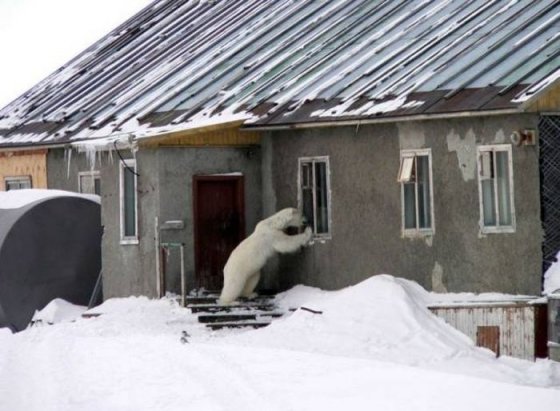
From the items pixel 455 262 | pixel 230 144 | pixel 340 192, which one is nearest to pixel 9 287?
pixel 230 144

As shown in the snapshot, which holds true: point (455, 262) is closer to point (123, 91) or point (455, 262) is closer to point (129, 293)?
point (129, 293)

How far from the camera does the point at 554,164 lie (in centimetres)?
2050

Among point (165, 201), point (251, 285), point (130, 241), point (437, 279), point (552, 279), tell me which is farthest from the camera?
point (130, 241)

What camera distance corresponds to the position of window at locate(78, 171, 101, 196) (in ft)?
93.4

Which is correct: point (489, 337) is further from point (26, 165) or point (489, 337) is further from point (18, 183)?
point (18, 183)

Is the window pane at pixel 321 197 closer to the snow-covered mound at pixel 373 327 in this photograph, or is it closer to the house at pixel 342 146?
the house at pixel 342 146

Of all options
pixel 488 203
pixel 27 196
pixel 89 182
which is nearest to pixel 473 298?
pixel 488 203

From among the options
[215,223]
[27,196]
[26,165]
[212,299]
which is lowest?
[212,299]

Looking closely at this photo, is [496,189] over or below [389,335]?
over

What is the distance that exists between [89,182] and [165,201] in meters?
4.63

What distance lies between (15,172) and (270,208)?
8.42 metres

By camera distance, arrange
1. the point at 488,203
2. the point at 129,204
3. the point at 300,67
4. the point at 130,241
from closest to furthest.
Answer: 1. the point at 488,203
2. the point at 130,241
3. the point at 129,204
4. the point at 300,67

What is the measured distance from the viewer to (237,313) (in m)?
22.8

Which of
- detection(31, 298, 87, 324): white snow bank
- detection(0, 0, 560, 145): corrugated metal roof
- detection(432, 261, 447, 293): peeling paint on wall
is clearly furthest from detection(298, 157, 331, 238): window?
detection(31, 298, 87, 324): white snow bank
